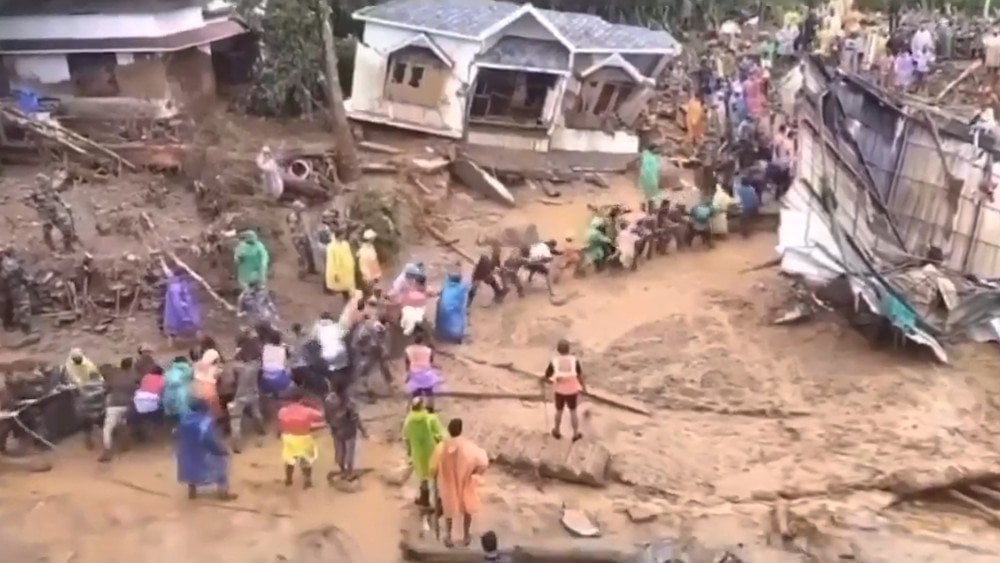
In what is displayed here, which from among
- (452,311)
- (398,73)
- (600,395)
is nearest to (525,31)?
(398,73)

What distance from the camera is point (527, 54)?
2298cm

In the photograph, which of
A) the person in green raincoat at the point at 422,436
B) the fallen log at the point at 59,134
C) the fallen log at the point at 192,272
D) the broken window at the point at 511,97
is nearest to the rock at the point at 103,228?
the fallen log at the point at 192,272

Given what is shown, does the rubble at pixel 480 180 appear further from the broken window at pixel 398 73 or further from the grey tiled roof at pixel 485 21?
the grey tiled roof at pixel 485 21

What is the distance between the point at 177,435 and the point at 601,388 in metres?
5.29

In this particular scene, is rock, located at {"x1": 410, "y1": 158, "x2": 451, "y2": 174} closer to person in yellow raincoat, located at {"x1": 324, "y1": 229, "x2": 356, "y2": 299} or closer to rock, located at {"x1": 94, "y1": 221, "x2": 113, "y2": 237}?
person in yellow raincoat, located at {"x1": 324, "y1": 229, "x2": 356, "y2": 299}

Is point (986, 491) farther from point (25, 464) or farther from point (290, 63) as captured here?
point (290, 63)

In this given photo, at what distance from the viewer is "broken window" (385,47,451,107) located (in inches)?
915

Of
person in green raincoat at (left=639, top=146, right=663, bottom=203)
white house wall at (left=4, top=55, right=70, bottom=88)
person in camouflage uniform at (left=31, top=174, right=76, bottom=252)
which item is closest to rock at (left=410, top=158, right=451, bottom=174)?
person in green raincoat at (left=639, top=146, right=663, bottom=203)

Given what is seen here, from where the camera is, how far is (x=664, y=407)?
1406 centimetres

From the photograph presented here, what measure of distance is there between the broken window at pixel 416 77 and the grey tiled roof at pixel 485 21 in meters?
0.59

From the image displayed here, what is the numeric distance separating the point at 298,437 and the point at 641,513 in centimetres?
345

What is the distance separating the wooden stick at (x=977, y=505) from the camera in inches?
465

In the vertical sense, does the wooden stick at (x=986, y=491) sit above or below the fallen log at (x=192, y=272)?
below

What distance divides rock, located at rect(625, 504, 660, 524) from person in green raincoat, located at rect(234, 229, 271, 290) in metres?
6.46
